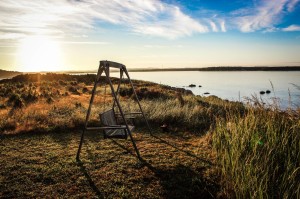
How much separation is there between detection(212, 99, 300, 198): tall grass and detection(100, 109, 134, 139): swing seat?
2.02m

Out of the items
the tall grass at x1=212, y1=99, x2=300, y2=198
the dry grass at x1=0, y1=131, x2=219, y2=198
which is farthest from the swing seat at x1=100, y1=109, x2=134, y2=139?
the tall grass at x1=212, y1=99, x2=300, y2=198

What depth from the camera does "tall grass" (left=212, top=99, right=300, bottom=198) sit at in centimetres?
323

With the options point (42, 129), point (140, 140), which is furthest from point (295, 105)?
point (42, 129)

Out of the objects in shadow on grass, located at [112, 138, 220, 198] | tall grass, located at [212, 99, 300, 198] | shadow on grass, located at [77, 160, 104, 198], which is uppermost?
tall grass, located at [212, 99, 300, 198]

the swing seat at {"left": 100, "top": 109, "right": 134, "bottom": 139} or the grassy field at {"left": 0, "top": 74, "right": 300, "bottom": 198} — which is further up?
the swing seat at {"left": 100, "top": 109, "right": 134, "bottom": 139}

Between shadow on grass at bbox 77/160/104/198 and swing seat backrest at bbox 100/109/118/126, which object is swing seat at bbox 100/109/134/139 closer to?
swing seat backrest at bbox 100/109/118/126

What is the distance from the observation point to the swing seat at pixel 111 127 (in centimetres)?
540

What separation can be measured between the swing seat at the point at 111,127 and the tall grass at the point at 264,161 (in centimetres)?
202

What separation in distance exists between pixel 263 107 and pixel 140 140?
3444 millimetres

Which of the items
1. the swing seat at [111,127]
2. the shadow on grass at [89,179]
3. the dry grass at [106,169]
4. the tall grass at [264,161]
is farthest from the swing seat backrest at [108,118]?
the tall grass at [264,161]

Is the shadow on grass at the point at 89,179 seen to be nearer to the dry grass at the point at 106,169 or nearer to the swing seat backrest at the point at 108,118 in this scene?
the dry grass at the point at 106,169

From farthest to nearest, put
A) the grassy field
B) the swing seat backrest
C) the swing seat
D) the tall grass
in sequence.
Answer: the swing seat backrest, the swing seat, the grassy field, the tall grass

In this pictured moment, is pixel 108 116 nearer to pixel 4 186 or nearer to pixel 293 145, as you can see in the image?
pixel 4 186

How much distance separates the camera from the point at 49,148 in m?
6.48
